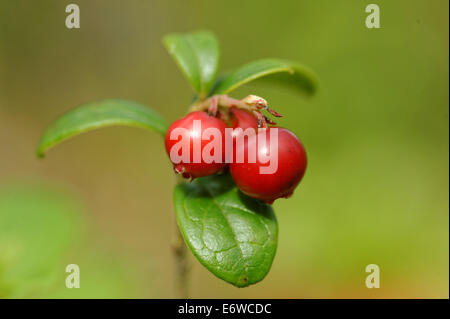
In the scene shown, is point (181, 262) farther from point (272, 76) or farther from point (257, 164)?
point (272, 76)

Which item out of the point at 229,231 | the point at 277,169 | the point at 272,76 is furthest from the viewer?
the point at 272,76

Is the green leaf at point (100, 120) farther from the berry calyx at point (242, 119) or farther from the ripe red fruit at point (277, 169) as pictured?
the ripe red fruit at point (277, 169)

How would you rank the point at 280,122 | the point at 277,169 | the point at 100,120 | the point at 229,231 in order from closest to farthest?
the point at 277,169, the point at 229,231, the point at 100,120, the point at 280,122

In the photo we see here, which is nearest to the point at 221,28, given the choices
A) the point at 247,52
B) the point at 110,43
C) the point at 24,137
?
the point at 247,52

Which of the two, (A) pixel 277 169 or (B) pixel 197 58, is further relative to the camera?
(B) pixel 197 58

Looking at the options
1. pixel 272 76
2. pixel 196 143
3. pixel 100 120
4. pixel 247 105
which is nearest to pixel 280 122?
pixel 272 76
